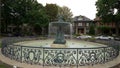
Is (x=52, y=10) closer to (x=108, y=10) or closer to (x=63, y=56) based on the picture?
(x=108, y=10)

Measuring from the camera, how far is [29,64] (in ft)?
37.4

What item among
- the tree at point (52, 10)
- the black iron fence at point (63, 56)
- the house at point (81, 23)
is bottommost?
the black iron fence at point (63, 56)

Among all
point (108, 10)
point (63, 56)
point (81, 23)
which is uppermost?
point (108, 10)

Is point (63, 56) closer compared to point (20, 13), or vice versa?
point (63, 56)

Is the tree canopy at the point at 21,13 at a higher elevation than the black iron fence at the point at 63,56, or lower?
higher

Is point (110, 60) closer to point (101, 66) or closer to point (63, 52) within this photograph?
point (101, 66)

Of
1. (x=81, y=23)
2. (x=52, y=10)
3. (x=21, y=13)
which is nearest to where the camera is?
(x=21, y=13)

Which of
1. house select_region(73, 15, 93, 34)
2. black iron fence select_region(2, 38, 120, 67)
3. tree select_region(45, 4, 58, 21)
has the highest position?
tree select_region(45, 4, 58, 21)

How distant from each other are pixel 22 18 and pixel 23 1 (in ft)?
14.5

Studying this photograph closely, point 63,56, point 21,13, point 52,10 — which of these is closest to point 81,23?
point 52,10

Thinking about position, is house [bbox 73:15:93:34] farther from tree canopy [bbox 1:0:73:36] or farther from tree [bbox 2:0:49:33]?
tree [bbox 2:0:49:33]

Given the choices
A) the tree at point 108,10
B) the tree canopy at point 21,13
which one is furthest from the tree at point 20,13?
the tree at point 108,10

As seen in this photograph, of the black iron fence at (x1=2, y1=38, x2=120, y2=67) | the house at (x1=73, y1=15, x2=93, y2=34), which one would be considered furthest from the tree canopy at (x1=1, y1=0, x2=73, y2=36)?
the black iron fence at (x1=2, y1=38, x2=120, y2=67)

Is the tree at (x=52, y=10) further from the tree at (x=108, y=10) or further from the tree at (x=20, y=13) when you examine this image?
the tree at (x=108, y=10)
